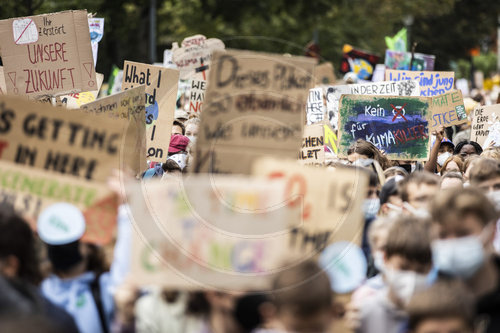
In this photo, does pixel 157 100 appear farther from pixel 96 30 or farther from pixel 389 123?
pixel 96 30

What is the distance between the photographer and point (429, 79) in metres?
12.6

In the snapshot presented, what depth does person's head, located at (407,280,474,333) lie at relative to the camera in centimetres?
338

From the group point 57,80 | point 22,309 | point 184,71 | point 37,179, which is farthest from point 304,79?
point 184,71

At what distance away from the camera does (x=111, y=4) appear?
2494 centimetres

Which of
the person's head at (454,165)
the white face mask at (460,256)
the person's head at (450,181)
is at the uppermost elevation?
the white face mask at (460,256)

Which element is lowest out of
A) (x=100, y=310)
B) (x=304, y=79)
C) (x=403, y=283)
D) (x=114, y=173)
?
(x=100, y=310)

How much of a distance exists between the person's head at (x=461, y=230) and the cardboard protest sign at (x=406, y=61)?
1287cm

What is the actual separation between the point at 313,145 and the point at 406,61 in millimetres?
8449

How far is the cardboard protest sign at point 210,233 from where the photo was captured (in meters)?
3.70

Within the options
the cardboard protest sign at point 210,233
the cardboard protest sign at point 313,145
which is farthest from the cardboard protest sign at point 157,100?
the cardboard protest sign at point 210,233

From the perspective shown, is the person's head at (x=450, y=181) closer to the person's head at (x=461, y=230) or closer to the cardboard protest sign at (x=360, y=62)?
the person's head at (x=461, y=230)

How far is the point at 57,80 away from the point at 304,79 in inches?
172

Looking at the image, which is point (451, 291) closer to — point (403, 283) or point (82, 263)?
point (403, 283)

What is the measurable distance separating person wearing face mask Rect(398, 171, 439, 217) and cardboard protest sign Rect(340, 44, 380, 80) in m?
12.4
